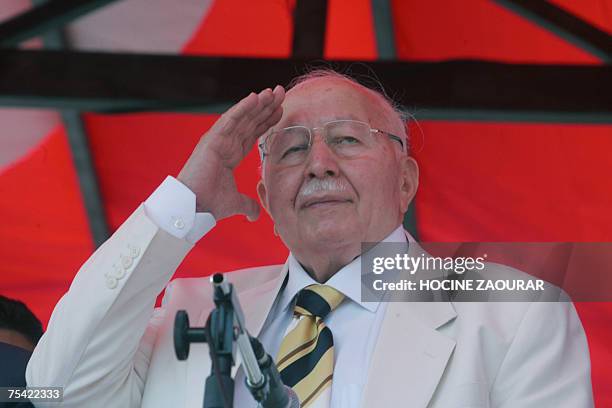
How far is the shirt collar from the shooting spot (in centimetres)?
249

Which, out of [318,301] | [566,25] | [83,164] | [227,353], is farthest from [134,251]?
[566,25]

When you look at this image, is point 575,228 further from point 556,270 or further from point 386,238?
point 386,238

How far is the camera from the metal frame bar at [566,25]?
392 centimetres

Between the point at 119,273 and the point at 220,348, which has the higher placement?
the point at 119,273

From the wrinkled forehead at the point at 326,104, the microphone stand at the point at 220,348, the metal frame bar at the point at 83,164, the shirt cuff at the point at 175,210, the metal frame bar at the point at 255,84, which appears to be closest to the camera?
the microphone stand at the point at 220,348

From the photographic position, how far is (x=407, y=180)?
281cm

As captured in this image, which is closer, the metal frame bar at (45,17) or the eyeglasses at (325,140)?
the eyeglasses at (325,140)

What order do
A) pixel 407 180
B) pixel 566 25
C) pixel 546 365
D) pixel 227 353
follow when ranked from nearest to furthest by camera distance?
pixel 227 353
pixel 546 365
pixel 407 180
pixel 566 25

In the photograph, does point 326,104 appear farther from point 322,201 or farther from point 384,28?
point 384,28

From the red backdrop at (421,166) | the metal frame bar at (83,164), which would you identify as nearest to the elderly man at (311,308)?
the red backdrop at (421,166)

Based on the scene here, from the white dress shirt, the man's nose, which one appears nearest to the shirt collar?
the white dress shirt

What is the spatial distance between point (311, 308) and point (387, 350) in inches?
9.2

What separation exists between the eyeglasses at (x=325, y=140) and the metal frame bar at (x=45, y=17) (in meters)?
1.59

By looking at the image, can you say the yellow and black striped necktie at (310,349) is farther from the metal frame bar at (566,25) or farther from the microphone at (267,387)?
the metal frame bar at (566,25)
